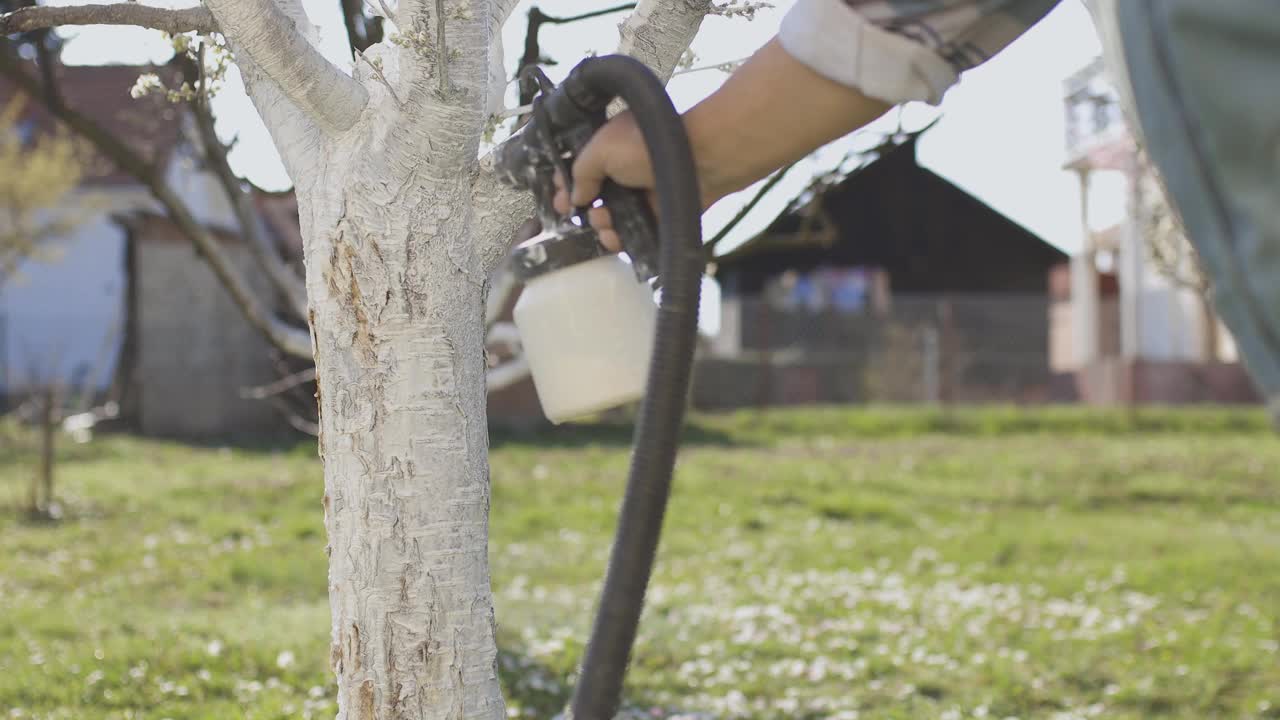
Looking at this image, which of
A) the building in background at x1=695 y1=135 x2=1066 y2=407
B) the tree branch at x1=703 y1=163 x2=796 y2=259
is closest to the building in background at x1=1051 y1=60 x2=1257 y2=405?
the building in background at x1=695 y1=135 x2=1066 y2=407

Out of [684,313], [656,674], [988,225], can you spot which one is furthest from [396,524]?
[988,225]

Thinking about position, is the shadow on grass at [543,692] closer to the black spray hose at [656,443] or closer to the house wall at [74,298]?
the black spray hose at [656,443]

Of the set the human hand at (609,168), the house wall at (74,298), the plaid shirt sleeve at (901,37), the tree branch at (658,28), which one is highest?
the house wall at (74,298)

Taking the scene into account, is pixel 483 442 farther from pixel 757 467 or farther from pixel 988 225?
pixel 988 225

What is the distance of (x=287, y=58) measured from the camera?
2.38 metres

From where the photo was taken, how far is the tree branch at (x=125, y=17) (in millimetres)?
2730

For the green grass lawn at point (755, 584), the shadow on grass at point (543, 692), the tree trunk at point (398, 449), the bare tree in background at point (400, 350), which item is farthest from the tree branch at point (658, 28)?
the green grass lawn at point (755, 584)

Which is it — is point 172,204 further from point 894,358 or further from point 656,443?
point 894,358

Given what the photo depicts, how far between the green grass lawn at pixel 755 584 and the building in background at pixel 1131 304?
514 centimetres

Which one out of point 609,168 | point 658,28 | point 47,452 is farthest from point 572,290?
point 47,452

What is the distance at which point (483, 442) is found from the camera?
2.57 meters

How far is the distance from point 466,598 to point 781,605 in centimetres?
418

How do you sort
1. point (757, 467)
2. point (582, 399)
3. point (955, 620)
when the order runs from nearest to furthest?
point (582, 399) → point (955, 620) → point (757, 467)

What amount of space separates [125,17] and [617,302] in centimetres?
168
